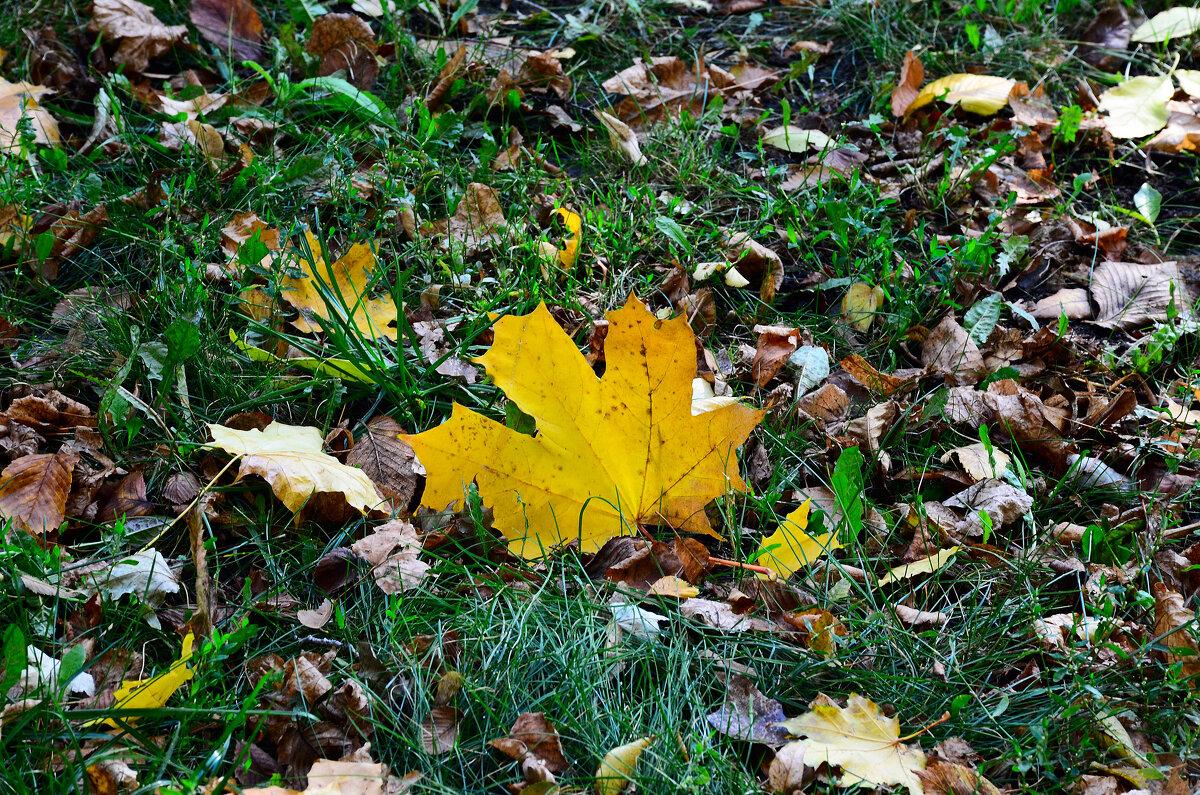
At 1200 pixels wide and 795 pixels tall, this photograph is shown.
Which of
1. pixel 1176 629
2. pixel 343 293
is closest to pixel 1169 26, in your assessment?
pixel 1176 629

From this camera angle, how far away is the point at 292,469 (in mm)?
1806

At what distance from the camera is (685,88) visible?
10.0 ft

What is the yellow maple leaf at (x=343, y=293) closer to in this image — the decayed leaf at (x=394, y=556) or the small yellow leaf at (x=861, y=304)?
the decayed leaf at (x=394, y=556)

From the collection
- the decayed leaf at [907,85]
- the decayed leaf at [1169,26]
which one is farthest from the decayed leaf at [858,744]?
the decayed leaf at [1169,26]

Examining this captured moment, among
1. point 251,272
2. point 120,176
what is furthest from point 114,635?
point 120,176

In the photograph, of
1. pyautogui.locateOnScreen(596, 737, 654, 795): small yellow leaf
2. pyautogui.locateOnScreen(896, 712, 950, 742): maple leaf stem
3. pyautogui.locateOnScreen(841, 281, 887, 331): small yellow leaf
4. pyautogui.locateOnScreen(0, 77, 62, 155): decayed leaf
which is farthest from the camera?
pyautogui.locateOnScreen(0, 77, 62, 155): decayed leaf

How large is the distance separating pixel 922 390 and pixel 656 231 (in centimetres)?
82

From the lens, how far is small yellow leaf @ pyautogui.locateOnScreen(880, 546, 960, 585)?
177 centimetres

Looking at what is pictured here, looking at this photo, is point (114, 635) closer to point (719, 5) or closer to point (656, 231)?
point (656, 231)

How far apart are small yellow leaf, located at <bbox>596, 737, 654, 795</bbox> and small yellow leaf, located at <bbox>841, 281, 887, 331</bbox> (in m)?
1.29

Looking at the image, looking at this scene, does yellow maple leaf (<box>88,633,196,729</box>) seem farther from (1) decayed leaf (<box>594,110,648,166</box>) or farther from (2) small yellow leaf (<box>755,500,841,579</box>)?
(1) decayed leaf (<box>594,110,648,166</box>)

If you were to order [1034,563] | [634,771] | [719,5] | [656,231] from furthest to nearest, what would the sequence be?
[719,5], [656,231], [1034,563], [634,771]

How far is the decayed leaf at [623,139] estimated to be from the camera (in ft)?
8.95

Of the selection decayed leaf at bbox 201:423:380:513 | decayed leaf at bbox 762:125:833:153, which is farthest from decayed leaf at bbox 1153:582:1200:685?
decayed leaf at bbox 762:125:833:153
